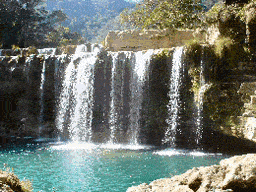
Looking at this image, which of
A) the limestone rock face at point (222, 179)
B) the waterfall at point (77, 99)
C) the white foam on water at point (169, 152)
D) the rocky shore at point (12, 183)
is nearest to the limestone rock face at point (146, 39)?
the waterfall at point (77, 99)

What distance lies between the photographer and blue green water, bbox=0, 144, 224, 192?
1059 cm

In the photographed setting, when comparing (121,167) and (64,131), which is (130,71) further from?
(121,167)

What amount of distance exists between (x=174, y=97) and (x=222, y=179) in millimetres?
12953

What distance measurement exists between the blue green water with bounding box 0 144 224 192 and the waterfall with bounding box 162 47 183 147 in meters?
2.08

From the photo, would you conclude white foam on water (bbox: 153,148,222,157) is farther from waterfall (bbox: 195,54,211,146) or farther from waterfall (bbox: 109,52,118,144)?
waterfall (bbox: 109,52,118,144)

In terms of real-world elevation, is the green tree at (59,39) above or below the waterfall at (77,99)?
above

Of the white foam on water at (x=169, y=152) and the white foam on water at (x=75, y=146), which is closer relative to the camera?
the white foam on water at (x=169, y=152)

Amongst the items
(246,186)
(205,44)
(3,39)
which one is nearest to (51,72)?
(205,44)

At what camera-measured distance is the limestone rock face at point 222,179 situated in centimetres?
503

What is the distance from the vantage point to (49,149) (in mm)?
16781

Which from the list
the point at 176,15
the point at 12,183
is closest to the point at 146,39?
the point at 176,15

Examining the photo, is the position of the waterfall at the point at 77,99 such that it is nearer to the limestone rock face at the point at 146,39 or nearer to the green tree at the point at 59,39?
the limestone rock face at the point at 146,39

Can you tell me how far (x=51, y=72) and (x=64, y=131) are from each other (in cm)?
399

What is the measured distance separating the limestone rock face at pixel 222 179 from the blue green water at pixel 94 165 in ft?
13.7
